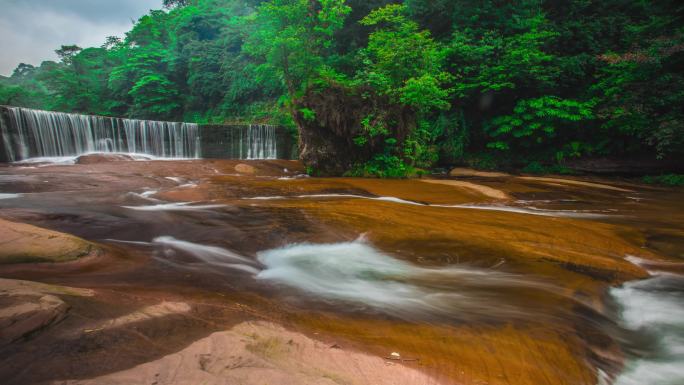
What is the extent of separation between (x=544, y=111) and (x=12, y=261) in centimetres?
1614

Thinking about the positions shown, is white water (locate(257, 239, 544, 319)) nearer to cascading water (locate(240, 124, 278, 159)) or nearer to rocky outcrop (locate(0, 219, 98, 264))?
rocky outcrop (locate(0, 219, 98, 264))

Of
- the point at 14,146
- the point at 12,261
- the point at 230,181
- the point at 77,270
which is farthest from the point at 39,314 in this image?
the point at 14,146

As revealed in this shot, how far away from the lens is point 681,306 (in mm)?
2867

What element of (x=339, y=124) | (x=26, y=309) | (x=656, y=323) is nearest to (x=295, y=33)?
(x=339, y=124)

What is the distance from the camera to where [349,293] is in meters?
2.96

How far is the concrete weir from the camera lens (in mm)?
11617

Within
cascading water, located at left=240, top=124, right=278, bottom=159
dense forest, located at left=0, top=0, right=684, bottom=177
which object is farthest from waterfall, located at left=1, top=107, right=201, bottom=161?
dense forest, located at left=0, top=0, right=684, bottom=177

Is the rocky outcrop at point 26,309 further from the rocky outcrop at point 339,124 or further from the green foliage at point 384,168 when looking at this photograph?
the green foliage at point 384,168

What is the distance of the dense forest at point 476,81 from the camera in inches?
448

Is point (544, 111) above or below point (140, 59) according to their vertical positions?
below

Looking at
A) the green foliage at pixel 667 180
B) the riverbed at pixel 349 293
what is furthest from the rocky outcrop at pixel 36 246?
the green foliage at pixel 667 180

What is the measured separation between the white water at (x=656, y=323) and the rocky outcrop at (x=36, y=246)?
3985 mm

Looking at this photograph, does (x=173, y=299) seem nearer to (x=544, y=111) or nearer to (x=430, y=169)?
(x=430, y=169)

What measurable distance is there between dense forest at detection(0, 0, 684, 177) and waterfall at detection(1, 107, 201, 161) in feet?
16.4
